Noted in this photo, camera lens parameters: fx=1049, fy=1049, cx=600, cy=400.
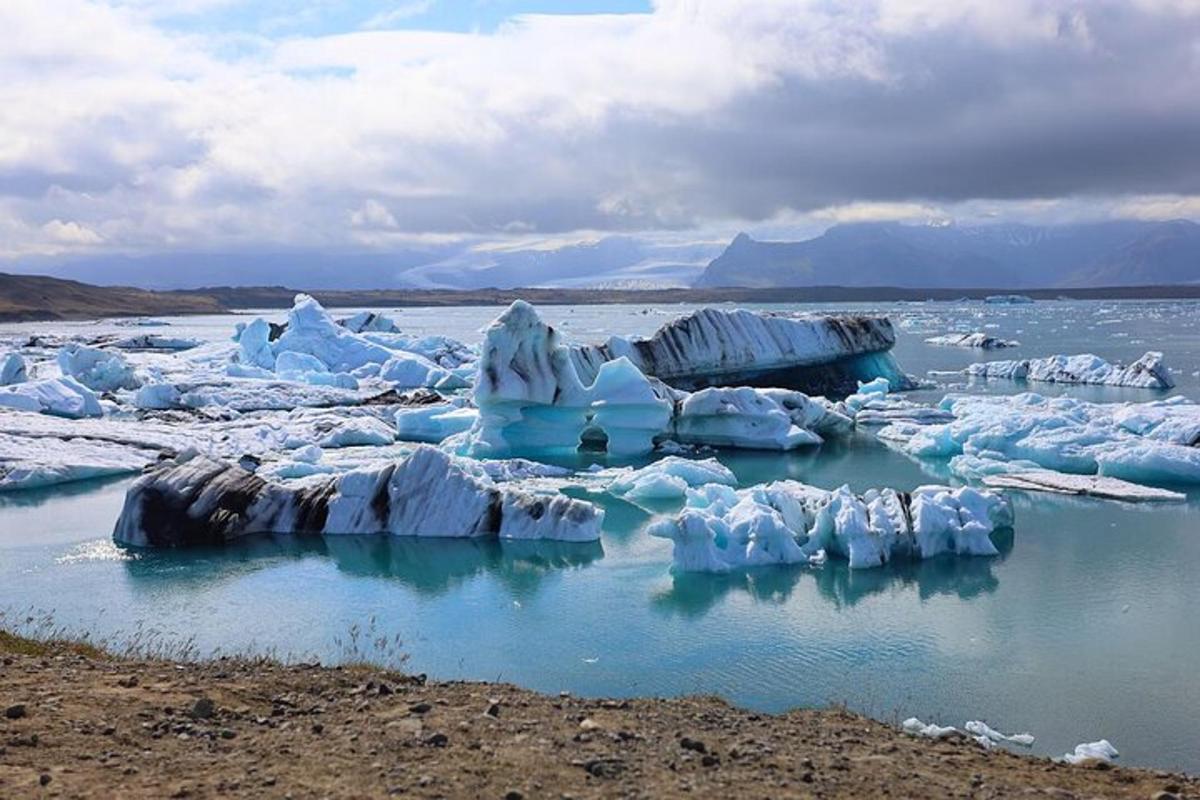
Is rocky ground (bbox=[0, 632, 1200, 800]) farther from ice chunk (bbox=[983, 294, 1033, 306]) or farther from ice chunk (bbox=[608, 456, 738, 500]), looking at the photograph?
ice chunk (bbox=[983, 294, 1033, 306])

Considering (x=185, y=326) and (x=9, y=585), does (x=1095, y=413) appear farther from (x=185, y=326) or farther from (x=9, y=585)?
(x=185, y=326)

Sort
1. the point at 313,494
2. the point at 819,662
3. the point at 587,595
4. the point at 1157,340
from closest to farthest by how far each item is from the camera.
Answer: the point at 819,662 < the point at 587,595 < the point at 313,494 < the point at 1157,340

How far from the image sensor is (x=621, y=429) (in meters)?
19.5

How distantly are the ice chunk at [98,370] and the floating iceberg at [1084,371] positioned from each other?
81.5ft

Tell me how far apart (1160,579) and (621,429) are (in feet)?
34.2

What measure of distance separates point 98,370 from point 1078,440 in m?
24.6

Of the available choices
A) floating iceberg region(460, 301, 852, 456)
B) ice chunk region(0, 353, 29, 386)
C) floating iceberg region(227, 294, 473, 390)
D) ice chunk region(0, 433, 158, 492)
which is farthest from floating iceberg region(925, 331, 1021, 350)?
ice chunk region(0, 433, 158, 492)

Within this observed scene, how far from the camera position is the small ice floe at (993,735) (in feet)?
21.2

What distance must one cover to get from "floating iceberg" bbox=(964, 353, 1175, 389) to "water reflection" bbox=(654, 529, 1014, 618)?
19072 mm

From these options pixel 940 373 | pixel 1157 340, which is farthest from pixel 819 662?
pixel 1157 340

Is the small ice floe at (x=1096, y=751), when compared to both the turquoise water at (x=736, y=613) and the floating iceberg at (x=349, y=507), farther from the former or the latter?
the floating iceberg at (x=349, y=507)

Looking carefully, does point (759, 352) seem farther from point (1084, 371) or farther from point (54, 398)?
point (54, 398)

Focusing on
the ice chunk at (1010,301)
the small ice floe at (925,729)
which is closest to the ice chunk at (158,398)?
the small ice floe at (925,729)

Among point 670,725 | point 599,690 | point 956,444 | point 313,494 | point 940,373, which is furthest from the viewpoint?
point 940,373
